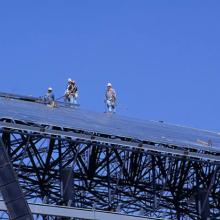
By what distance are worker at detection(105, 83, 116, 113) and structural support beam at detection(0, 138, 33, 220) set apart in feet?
126

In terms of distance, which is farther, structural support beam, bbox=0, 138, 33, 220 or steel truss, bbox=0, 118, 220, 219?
steel truss, bbox=0, 118, 220, 219

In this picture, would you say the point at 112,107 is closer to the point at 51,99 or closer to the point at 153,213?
the point at 51,99

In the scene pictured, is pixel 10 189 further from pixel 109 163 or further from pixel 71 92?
pixel 71 92

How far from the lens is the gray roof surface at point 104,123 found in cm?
5988

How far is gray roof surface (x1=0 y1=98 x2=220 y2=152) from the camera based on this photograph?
59875 millimetres

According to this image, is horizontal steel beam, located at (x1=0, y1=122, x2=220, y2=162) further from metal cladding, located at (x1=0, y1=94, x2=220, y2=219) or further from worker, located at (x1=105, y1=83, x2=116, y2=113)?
worker, located at (x1=105, y1=83, x2=116, y2=113)

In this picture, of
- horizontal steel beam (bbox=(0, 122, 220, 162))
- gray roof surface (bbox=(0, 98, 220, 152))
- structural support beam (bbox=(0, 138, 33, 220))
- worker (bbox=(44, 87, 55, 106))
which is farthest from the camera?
worker (bbox=(44, 87, 55, 106))

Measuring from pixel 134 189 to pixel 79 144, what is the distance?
760 cm

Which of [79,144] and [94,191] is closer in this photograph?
→ [79,144]

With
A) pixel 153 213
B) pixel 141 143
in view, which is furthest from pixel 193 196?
pixel 141 143

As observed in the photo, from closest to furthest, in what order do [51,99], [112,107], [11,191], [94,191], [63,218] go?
[11,191]
[63,218]
[94,191]
[51,99]
[112,107]

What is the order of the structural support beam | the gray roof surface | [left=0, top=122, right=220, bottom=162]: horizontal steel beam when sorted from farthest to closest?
1. the gray roof surface
2. [left=0, top=122, right=220, bottom=162]: horizontal steel beam
3. the structural support beam

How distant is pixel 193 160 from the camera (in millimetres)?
62000

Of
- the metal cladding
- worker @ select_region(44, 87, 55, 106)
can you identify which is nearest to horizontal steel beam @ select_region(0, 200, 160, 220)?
the metal cladding
